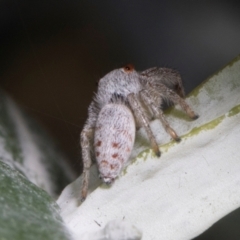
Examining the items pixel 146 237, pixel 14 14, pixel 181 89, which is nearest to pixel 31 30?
pixel 14 14

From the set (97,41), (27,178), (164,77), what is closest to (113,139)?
(27,178)

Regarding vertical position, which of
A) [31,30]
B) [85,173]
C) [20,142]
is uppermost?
[31,30]

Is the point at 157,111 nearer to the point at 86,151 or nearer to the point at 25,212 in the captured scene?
the point at 86,151

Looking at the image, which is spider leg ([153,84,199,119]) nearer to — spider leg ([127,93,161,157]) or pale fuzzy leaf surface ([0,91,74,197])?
spider leg ([127,93,161,157])

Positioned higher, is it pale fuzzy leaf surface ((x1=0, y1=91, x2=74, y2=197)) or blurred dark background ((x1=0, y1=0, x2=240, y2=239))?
blurred dark background ((x1=0, y1=0, x2=240, y2=239))

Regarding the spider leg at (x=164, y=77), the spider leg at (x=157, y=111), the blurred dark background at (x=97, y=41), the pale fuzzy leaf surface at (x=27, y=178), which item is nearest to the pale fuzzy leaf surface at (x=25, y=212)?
the pale fuzzy leaf surface at (x=27, y=178)

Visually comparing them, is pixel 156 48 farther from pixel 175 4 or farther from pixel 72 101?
pixel 72 101

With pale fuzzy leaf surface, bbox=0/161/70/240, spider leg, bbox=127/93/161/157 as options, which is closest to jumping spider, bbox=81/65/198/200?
spider leg, bbox=127/93/161/157
